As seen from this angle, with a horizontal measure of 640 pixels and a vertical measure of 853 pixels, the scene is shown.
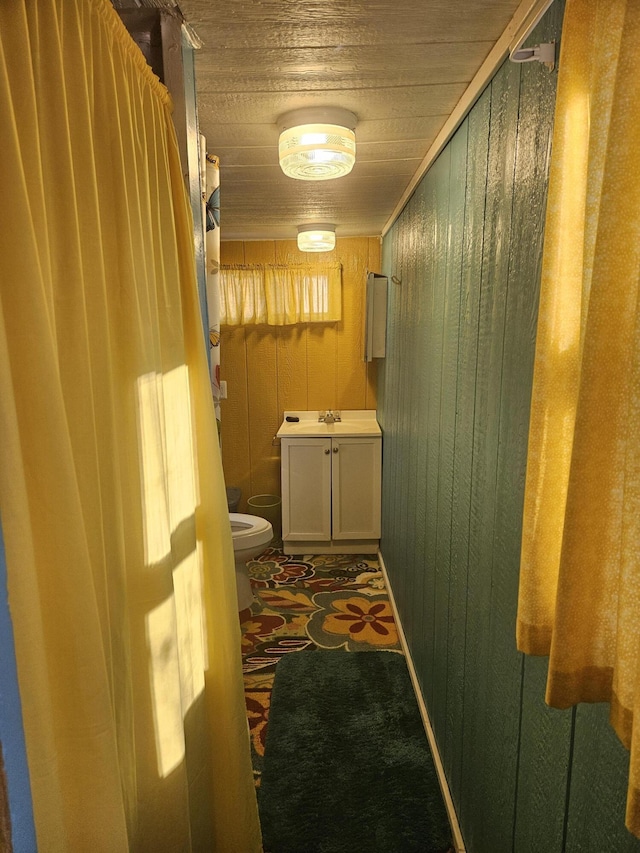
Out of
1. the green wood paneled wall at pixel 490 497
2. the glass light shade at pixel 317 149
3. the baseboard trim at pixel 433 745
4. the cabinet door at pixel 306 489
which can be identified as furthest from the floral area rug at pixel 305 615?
the glass light shade at pixel 317 149

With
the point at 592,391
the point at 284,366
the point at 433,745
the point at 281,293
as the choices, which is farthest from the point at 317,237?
the point at 592,391

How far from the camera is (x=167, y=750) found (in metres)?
1.10

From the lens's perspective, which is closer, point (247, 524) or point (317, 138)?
point (317, 138)

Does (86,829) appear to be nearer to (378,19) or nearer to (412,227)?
(378,19)

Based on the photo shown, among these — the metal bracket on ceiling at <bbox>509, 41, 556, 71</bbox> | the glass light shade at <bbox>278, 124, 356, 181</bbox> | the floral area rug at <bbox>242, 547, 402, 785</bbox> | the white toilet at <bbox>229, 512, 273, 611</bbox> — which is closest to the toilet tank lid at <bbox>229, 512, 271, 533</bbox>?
the white toilet at <bbox>229, 512, 273, 611</bbox>

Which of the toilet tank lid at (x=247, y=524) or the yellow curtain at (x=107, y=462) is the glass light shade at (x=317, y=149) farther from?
the toilet tank lid at (x=247, y=524)

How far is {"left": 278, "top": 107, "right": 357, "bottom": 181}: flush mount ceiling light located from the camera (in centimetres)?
170

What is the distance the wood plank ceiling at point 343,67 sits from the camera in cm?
117

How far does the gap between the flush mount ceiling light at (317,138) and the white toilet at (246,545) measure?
1870 millimetres

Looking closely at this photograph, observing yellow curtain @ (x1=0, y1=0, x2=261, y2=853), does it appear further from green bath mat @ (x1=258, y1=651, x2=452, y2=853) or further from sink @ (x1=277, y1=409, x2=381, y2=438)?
sink @ (x1=277, y1=409, x2=381, y2=438)

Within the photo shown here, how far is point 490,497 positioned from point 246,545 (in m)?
1.88

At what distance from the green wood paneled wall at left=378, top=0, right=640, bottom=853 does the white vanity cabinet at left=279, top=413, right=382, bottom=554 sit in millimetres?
1446

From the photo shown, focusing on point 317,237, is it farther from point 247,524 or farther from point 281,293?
point 247,524

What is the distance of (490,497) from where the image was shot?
1398 mm
